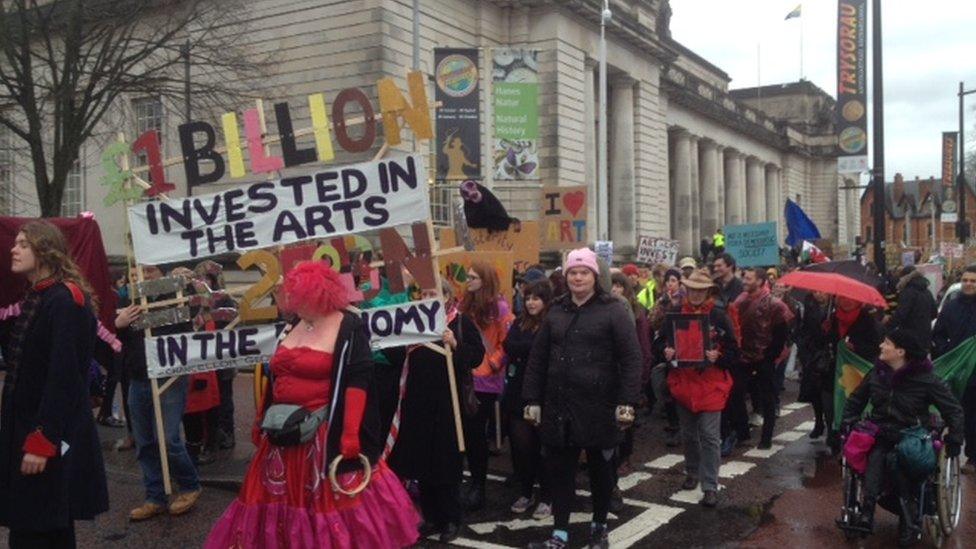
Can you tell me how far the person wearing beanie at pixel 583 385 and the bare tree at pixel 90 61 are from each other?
16.7 meters

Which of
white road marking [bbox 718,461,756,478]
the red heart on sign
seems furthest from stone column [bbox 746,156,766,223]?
white road marking [bbox 718,461,756,478]

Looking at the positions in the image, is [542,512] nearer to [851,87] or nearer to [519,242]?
[519,242]

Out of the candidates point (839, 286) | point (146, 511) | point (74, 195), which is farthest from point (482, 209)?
point (74, 195)

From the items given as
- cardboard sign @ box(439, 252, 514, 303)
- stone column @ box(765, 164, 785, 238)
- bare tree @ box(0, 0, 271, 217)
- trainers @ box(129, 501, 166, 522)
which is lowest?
trainers @ box(129, 501, 166, 522)

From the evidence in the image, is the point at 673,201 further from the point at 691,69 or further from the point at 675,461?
the point at 675,461

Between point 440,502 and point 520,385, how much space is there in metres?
1.24

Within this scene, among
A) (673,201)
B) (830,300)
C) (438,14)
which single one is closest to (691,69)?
(673,201)

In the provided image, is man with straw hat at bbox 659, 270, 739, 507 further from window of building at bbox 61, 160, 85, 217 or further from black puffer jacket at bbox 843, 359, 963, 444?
window of building at bbox 61, 160, 85, 217

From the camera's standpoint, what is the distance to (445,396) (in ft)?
21.3

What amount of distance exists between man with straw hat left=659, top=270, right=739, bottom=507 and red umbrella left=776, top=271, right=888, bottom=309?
71 cm

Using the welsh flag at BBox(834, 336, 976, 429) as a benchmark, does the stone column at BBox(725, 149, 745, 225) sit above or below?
above

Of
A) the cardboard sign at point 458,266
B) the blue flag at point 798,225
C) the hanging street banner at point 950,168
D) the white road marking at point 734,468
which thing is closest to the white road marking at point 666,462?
the white road marking at point 734,468

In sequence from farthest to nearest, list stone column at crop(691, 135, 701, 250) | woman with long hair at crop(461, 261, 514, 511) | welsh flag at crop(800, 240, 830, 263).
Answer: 1. stone column at crop(691, 135, 701, 250)
2. welsh flag at crop(800, 240, 830, 263)
3. woman with long hair at crop(461, 261, 514, 511)

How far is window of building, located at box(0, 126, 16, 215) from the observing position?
93.9 ft
